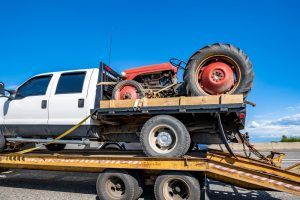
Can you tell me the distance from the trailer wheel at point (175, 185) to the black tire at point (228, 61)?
58.1 inches

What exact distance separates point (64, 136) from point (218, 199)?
341cm

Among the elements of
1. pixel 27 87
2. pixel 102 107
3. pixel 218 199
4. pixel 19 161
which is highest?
pixel 27 87

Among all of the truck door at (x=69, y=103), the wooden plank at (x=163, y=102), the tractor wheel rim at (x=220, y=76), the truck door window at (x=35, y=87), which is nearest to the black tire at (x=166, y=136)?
the wooden plank at (x=163, y=102)

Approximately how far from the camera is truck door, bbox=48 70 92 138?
5.79 m

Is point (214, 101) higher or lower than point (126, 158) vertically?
higher

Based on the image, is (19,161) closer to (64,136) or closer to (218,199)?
(64,136)

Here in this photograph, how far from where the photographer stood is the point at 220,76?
5039mm

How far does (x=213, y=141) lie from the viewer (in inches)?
217

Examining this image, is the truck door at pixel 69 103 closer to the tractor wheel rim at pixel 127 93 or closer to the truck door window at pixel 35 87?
the truck door window at pixel 35 87

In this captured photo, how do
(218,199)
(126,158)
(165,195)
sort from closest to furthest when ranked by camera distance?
(165,195)
(126,158)
(218,199)

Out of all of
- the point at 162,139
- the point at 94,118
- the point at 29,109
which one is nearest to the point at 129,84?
the point at 94,118

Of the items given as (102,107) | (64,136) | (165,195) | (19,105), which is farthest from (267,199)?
(19,105)

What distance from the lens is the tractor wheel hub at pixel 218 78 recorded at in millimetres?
5004

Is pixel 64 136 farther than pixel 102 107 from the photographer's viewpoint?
Yes
